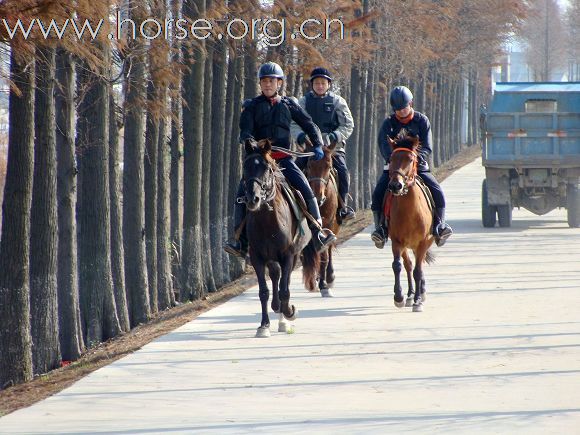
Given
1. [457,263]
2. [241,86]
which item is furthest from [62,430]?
[241,86]

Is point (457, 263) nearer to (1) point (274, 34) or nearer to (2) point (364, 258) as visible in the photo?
(2) point (364, 258)

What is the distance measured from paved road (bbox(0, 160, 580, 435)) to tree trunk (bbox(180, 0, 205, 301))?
5.75 meters

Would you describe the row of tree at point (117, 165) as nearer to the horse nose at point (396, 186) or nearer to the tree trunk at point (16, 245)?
the tree trunk at point (16, 245)

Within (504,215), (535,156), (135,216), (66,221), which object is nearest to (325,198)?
(66,221)

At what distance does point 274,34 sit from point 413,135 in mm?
11260

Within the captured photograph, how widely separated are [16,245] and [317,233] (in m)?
3.57

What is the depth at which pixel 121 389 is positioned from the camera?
10.5 m

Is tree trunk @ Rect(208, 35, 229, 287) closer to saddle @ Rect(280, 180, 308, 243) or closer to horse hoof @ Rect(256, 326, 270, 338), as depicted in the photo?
saddle @ Rect(280, 180, 308, 243)

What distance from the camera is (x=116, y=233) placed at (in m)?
21.0

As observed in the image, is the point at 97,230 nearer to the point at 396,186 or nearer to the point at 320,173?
the point at 320,173

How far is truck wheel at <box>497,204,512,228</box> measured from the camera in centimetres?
2895

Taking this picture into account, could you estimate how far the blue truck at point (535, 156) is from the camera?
28.0m

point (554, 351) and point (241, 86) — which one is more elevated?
point (241, 86)

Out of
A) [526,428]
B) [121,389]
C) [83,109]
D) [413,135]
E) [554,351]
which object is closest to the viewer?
[526,428]
